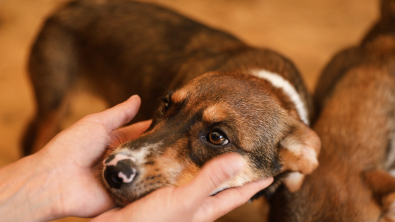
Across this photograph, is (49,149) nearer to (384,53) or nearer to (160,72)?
(160,72)

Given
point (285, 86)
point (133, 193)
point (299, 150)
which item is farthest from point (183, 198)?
point (285, 86)

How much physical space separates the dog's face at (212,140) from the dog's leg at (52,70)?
1.57 meters

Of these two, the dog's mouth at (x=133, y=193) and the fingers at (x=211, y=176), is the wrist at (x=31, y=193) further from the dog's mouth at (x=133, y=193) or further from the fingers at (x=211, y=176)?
the fingers at (x=211, y=176)

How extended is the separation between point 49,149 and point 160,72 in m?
1.33

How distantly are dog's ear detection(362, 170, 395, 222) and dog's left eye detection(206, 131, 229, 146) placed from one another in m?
1.12

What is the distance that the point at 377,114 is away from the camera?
261 centimetres

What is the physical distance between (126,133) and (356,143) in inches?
67.2

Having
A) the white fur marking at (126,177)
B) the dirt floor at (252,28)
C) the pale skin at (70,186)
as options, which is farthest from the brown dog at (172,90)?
the dirt floor at (252,28)

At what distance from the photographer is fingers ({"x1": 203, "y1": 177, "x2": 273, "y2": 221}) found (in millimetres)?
1708

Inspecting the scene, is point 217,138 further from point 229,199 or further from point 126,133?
point 126,133

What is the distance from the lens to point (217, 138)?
181 centimetres

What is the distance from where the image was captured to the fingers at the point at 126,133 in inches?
81.4

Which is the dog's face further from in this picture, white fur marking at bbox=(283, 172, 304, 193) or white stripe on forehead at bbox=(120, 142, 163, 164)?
white fur marking at bbox=(283, 172, 304, 193)

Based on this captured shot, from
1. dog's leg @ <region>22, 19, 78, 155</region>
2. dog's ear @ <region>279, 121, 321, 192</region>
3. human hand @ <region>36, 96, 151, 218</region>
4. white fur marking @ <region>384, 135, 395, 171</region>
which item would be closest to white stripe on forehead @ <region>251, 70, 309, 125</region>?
dog's ear @ <region>279, 121, 321, 192</region>
